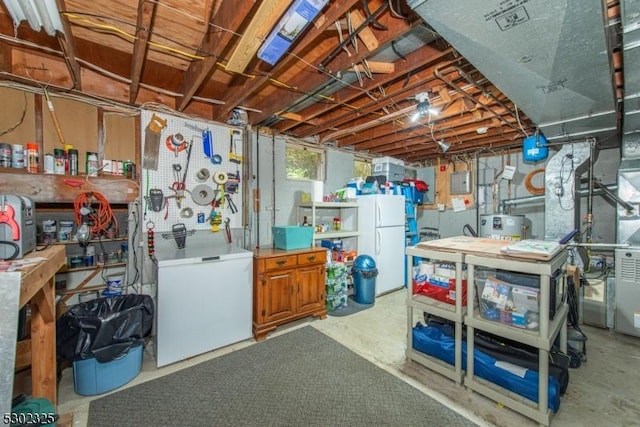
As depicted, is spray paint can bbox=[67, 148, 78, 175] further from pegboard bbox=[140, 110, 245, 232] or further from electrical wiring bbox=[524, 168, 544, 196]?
electrical wiring bbox=[524, 168, 544, 196]

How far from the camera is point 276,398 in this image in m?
Answer: 1.93

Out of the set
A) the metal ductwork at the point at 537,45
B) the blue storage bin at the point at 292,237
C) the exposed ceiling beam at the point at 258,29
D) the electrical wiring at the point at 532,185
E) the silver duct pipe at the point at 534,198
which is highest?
the exposed ceiling beam at the point at 258,29

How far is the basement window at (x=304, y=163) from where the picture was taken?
400 cm

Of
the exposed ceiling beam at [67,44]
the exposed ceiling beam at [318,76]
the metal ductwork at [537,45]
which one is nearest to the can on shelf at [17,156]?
the exposed ceiling beam at [67,44]

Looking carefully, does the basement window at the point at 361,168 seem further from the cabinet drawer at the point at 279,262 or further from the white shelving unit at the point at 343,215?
the cabinet drawer at the point at 279,262

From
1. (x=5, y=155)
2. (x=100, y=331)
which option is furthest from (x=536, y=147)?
(x=5, y=155)

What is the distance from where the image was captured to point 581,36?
4.42 feet

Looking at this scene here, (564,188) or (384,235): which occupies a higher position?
Answer: (564,188)

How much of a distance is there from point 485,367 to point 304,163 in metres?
3.32

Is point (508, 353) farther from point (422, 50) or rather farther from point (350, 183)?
point (350, 183)

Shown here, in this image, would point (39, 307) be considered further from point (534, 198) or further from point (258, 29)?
point (534, 198)

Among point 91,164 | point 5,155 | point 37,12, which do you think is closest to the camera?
point 37,12

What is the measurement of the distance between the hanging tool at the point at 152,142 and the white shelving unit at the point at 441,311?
2.73 m

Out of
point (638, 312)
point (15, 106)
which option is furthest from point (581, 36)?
point (15, 106)
